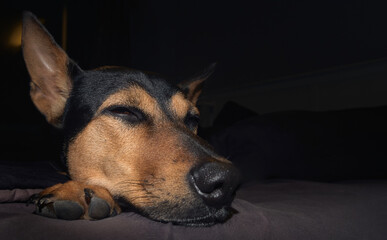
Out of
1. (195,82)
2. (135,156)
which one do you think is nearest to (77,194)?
(135,156)

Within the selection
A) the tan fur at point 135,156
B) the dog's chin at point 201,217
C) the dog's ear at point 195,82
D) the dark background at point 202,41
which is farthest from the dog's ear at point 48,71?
the dog's chin at point 201,217

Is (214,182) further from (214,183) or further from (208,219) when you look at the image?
(208,219)

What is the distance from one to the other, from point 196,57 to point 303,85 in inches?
87.1

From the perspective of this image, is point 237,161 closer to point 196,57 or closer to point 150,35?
point 196,57

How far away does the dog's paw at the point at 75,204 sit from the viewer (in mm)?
981

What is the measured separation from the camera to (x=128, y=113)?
1614mm

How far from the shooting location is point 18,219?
2.98ft

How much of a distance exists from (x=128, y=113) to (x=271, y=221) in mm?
911

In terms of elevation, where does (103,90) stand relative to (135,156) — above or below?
→ above

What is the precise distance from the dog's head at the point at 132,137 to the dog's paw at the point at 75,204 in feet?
0.63

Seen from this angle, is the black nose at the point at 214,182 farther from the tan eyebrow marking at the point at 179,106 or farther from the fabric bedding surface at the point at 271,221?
the tan eyebrow marking at the point at 179,106

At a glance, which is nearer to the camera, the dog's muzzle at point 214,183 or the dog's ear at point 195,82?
the dog's muzzle at point 214,183

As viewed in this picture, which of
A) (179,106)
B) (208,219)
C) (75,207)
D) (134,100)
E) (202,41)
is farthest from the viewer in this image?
(202,41)

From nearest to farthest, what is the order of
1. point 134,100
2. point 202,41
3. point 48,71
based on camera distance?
point 134,100 < point 48,71 < point 202,41
